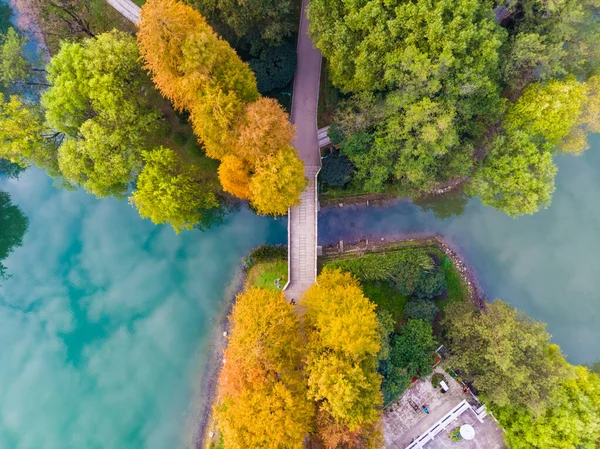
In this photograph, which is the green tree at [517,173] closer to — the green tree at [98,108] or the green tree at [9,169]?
the green tree at [98,108]

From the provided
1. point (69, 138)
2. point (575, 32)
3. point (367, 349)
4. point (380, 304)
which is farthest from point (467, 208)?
point (69, 138)

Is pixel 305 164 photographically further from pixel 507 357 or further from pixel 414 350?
pixel 507 357

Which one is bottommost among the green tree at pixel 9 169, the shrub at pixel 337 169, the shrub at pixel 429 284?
the shrub at pixel 429 284

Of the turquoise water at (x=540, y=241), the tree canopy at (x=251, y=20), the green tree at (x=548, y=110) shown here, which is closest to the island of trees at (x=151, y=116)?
the tree canopy at (x=251, y=20)

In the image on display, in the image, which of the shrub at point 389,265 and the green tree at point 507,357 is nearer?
the green tree at point 507,357

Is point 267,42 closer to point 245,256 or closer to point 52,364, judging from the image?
point 245,256

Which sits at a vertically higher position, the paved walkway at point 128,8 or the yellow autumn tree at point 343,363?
the paved walkway at point 128,8
